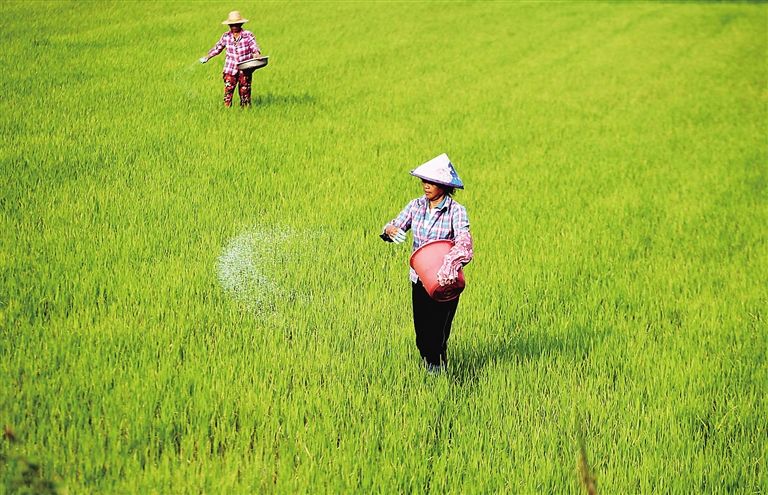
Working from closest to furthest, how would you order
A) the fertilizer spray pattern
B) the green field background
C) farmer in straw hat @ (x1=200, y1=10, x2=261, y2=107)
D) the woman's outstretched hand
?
the green field background, the woman's outstretched hand, the fertilizer spray pattern, farmer in straw hat @ (x1=200, y1=10, x2=261, y2=107)

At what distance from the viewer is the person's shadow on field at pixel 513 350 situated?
3.79 meters

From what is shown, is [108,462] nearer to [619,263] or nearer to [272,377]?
[272,377]

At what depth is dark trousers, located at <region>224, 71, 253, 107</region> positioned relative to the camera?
879 centimetres

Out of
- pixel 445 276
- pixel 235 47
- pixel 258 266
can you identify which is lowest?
pixel 258 266

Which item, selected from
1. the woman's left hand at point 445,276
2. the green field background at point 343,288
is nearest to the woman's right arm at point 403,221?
the woman's left hand at point 445,276

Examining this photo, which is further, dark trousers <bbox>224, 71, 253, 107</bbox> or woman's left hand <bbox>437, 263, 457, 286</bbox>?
dark trousers <bbox>224, 71, 253, 107</bbox>

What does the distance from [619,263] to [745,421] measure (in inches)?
87.3

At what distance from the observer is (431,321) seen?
343 cm

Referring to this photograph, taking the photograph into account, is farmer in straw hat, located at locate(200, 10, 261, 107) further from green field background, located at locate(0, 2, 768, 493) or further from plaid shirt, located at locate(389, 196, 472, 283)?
plaid shirt, located at locate(389, 196, 472, 283)

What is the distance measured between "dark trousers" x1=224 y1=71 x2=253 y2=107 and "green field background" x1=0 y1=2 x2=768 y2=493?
19 centimetres

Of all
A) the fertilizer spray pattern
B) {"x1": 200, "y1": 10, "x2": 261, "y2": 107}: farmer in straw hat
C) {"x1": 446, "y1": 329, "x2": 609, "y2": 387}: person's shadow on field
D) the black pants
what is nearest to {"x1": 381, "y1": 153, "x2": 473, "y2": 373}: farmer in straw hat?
the black pants

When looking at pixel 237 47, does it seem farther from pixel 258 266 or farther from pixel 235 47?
pixel 258 266

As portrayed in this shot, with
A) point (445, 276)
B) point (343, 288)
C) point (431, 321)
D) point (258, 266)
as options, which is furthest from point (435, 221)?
point (258, 266)

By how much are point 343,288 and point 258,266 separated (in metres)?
0.66
